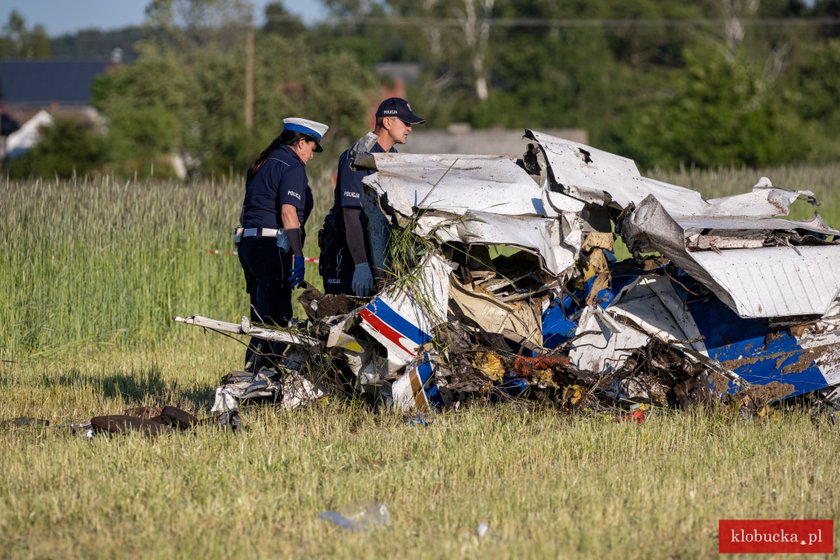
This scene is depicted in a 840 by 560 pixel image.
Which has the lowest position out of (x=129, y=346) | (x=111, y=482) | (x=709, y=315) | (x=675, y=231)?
(x=129, y=346)

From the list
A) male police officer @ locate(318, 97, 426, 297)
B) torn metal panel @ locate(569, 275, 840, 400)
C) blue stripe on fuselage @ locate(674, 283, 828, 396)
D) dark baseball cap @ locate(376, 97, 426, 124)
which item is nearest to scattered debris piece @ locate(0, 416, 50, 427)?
male police officer @ locate(318, 97, 426, 297)

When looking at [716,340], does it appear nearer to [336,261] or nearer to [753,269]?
[753,269]

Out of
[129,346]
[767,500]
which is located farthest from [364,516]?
[129,346]

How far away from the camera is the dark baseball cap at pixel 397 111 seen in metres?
7.71

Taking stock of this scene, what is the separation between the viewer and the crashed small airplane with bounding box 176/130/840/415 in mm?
6684

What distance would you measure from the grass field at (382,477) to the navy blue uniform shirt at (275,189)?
4.44 feet

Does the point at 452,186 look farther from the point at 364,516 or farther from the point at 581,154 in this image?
the point at 364,516

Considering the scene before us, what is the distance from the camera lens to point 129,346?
417 inches

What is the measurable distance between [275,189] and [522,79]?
210 ft

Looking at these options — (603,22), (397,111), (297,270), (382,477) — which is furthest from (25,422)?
(603,22)

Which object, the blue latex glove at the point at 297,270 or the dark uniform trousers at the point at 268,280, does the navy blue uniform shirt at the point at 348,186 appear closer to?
the blue latex glove at the point at 297,270

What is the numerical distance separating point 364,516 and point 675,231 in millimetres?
2692

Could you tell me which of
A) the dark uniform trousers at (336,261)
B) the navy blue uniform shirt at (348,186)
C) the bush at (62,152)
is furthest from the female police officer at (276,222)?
the bush at (62,152)

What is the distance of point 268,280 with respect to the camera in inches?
305
